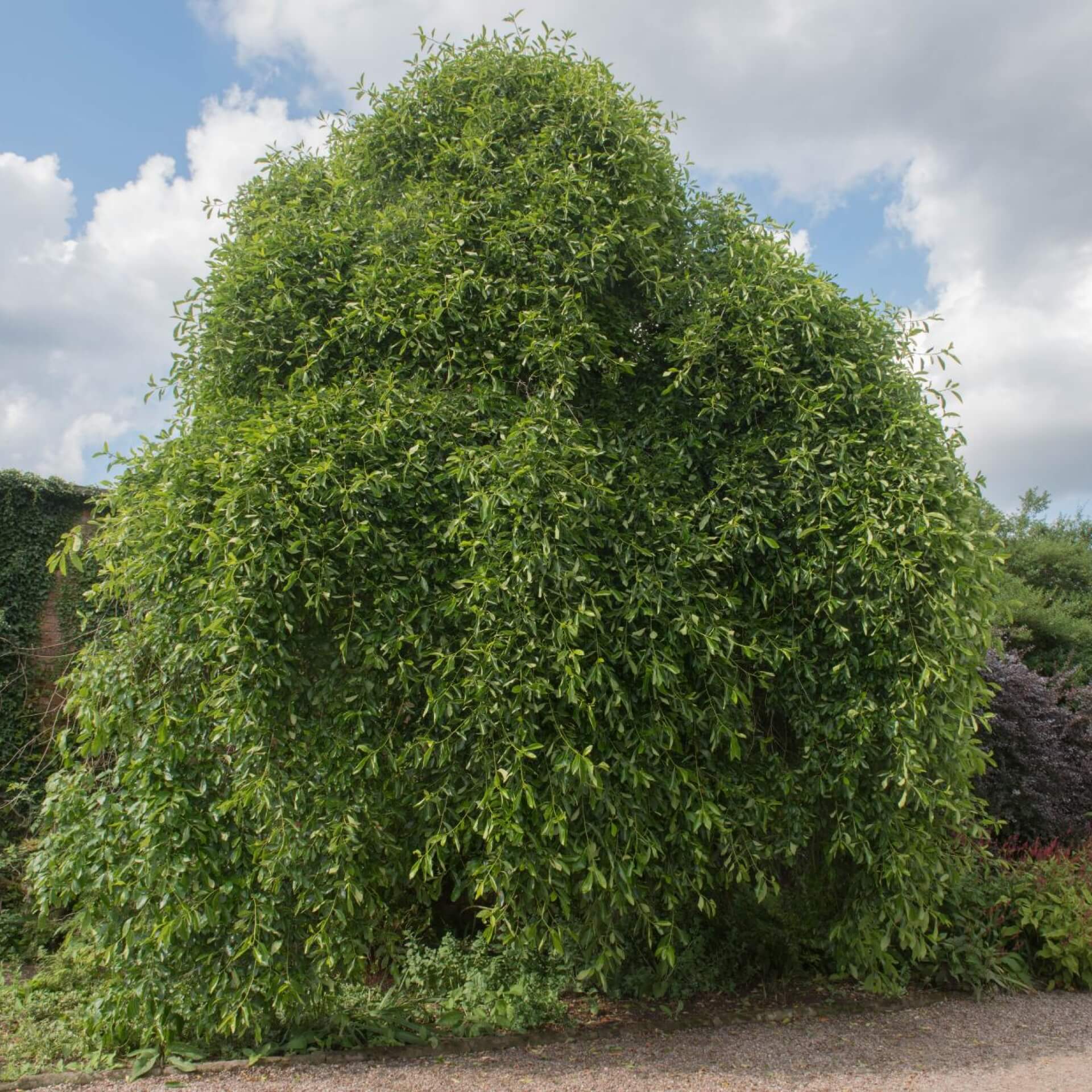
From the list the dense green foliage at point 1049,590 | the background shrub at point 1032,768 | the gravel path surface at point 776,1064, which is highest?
the dense green foliage at point 1049,590

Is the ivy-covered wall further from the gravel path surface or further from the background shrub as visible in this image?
the background shrub

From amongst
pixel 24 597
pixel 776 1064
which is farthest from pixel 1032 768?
pixel 24 597

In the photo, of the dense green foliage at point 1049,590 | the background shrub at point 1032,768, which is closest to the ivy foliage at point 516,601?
the background shrub at point 1032,768

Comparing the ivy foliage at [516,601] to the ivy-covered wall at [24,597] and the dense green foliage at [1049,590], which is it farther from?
the dense green foliage at [1049,590]

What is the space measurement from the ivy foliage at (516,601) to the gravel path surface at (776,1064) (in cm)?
44

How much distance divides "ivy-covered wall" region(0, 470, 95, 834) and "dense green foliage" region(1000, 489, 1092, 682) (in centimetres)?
1056

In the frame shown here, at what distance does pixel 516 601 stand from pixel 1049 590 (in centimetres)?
1680

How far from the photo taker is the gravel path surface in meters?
4.57

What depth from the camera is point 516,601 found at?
421 centimetres

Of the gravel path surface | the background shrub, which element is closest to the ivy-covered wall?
the gravel path surface

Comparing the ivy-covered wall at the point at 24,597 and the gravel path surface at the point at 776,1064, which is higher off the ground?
the ivy-covered wall at the point at 24,597

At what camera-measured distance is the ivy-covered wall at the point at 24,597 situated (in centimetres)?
887

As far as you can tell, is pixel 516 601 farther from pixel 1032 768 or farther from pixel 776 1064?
pixel 1032 768

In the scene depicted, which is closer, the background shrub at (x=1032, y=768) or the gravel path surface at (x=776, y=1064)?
the gravel path surface at (x=776, y=1064)
